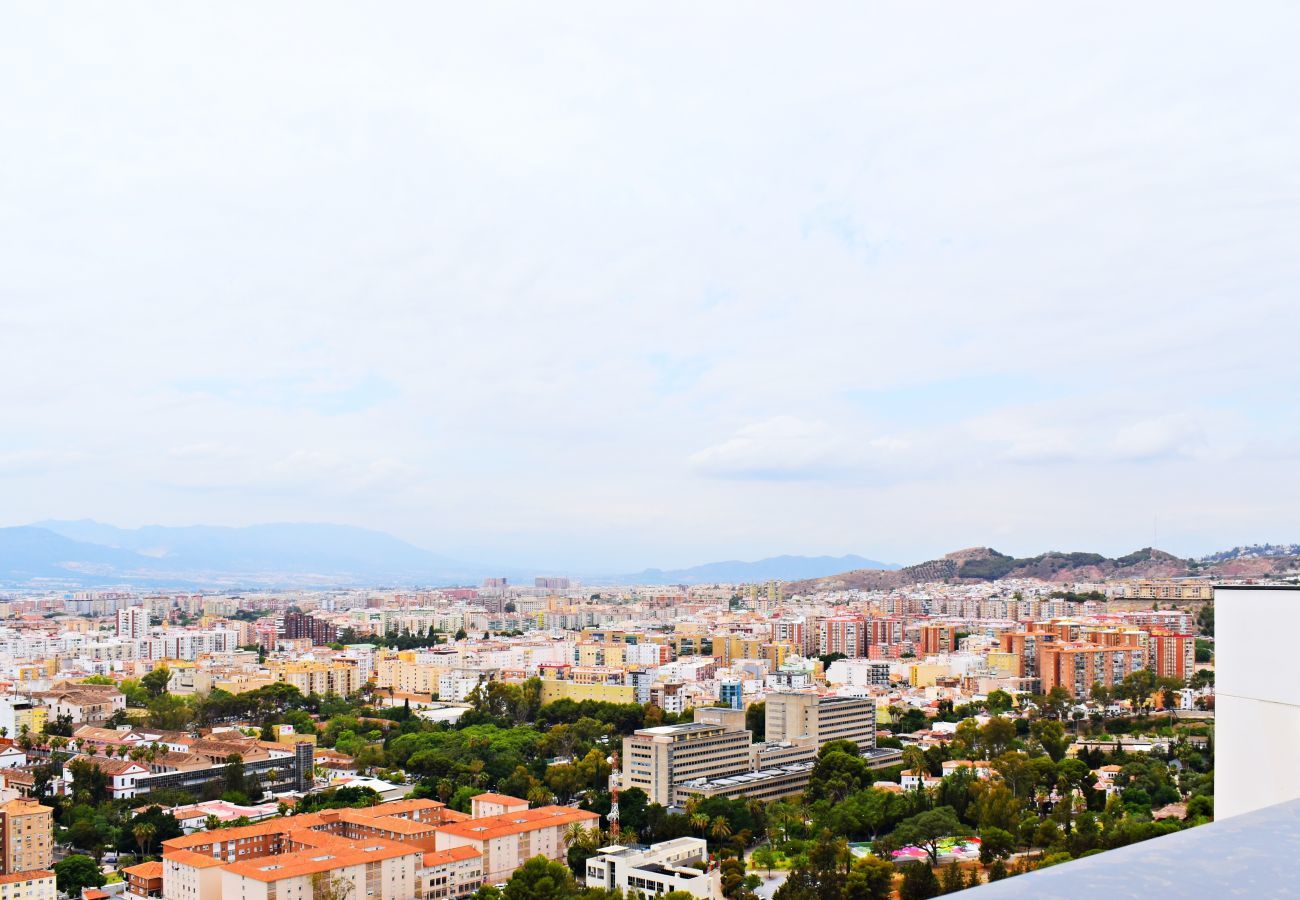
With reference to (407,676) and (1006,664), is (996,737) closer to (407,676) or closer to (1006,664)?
(1006,664)

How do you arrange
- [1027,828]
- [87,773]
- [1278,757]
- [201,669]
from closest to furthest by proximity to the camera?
[1278,757] → [1027,828] → [87,773] → [201,669]

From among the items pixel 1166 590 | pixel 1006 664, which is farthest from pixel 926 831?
pixel 1166 590

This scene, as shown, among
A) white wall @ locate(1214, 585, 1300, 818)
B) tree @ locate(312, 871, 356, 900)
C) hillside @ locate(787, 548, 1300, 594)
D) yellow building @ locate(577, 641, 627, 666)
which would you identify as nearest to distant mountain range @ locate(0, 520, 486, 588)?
hillside @ locate(787, 548, 1300, 594)

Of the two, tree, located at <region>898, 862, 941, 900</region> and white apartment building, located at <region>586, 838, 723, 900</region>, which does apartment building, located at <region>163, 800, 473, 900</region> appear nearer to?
white apartment building, located at <region>586, 838, 723, 900</region>

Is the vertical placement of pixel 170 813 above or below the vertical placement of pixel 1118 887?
below

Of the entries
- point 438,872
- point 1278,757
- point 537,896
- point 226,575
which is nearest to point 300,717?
point 438,872

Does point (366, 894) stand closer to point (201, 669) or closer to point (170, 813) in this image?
point (170, 813)
